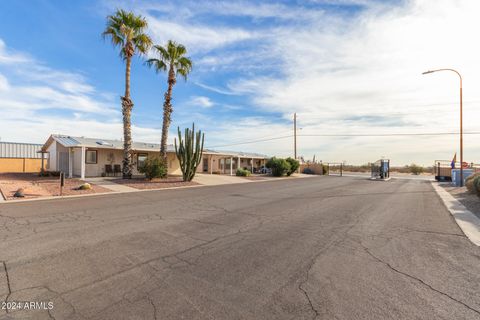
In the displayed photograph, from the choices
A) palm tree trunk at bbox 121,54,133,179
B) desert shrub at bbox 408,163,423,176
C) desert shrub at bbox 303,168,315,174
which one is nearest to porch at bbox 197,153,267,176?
desert shrub at bbox 303,168,315,174

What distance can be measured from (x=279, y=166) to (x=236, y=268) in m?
30.1

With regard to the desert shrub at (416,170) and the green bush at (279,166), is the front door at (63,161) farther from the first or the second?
the desert shrub at (416,170)

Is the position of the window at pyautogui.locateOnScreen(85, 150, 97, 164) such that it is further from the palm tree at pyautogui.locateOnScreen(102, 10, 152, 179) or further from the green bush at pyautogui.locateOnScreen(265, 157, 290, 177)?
the green bush at pyautogui.locateOnScreen(265, 157, 290, 177)

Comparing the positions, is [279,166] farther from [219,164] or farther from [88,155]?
[88,155]

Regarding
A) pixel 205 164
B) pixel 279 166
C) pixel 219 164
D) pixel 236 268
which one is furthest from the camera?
pixel 219 164

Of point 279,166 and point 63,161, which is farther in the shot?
point 279,166

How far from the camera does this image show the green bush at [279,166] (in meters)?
34.0

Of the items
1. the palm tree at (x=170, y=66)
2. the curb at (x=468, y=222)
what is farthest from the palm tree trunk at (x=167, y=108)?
the curb at (x=468, y=222)

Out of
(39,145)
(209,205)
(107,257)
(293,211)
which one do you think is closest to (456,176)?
(293,211)

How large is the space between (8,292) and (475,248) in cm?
843

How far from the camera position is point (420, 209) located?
35.4ft

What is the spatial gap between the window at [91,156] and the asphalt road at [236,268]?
16167 millimetres

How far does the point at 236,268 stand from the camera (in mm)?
4328

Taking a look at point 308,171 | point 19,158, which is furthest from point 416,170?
point 19,158
